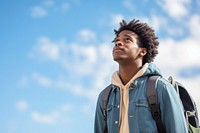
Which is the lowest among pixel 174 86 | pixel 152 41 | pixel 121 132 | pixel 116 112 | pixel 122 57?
pixel 121 132

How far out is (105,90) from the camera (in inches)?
223

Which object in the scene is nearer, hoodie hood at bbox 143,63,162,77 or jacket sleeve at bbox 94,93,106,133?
hoodie hood at bbox 143,63,162,77

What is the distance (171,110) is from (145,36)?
172cm

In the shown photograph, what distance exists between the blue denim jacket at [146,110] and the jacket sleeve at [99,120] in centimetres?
29

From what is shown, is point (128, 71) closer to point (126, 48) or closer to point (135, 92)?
point (126, 48)

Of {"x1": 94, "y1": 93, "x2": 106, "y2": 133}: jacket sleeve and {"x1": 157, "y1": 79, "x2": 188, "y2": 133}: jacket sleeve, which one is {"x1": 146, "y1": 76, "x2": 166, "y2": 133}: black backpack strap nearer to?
{"x1": 157, "y1": 79, "x2": 188, "y2": 133}: jacket sleeve

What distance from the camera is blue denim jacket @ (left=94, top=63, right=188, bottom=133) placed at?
4.62 metres

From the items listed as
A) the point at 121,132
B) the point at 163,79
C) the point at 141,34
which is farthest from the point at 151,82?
the point at 141,34

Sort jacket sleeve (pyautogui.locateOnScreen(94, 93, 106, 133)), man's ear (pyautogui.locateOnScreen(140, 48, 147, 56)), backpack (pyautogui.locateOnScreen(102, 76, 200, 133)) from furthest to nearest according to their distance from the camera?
man's ear (pyautogui.locateOnScreen(140, 48, 147, 56)), jacket sleeve (pyautogui.locateOnScreen(94, 93, 106, 133)), backpack (pyautogui.locateOnScreen(102, 76, 200, 133))

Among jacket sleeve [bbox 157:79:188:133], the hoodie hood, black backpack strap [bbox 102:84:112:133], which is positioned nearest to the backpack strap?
black backpack strap [bbox 102:84:112:133]

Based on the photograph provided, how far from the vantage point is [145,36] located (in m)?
5.91

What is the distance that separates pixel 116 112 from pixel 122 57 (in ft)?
2.98

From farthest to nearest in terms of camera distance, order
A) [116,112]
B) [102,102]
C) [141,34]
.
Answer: [141,34] < [102,102] < [116,112]

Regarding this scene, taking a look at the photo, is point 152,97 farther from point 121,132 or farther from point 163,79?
point 121,132
